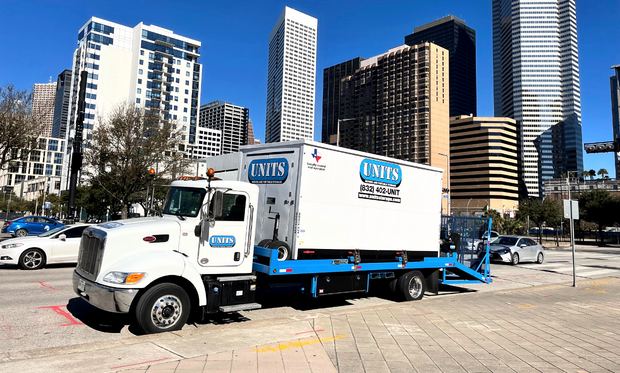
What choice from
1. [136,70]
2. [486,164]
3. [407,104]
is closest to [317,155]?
[136,70]

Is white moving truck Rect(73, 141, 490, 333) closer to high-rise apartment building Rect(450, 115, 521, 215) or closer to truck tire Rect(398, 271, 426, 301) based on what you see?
truck tire Rect(398, 271, 426, 301)

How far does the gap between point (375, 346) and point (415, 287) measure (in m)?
4.50

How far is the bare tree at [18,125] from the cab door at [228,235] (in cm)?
1761

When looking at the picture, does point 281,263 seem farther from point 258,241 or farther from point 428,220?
point 428,220

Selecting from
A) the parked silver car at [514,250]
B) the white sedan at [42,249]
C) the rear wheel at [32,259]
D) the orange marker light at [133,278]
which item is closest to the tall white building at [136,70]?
the parked silver car at [514,250]

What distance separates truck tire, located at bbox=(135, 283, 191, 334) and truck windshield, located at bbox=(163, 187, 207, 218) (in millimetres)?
1352

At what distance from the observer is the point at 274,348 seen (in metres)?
5.75

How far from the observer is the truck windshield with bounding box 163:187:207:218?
23.1ft

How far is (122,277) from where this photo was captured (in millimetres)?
6043

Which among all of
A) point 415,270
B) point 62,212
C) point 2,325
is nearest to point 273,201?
point 415,270

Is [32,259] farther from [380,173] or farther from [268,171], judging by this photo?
[380,173]

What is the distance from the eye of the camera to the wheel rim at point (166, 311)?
6.29m

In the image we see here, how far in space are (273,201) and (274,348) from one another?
313cm

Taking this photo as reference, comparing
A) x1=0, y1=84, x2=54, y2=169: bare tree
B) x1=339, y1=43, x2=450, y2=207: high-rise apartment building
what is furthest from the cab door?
x1=339, y1=43, x2=450, y2=207: high-rise apartment building
